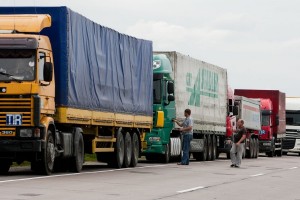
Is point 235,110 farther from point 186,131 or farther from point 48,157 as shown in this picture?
point 48,157

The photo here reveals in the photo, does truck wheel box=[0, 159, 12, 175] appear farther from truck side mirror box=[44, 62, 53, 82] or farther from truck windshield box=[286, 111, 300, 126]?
truck windshield box=[286, 111, 300, 126]

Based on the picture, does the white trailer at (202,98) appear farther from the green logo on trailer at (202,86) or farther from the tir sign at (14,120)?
the tir sign at (14,120)

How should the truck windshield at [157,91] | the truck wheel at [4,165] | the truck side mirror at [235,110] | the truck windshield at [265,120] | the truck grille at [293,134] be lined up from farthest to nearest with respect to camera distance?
the truck grille at [293,134]
the truck windshield at [265,120]
the truck side mirror at [235,110]
the truck windshield at [157,91]
the truck wheel at [4,165]

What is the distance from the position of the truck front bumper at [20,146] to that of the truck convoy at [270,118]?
34.2m

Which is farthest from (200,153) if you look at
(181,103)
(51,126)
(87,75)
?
(51,126)

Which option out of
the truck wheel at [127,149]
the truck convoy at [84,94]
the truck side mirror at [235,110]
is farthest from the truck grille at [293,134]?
the truck wheel at [127,149]

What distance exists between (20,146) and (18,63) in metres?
1.81

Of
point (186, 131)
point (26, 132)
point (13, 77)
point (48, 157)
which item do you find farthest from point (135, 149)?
point (13, 77)

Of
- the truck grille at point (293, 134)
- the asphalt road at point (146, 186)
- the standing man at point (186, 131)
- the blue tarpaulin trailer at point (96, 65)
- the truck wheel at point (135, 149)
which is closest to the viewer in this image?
the asphalt road at point (146, 186)

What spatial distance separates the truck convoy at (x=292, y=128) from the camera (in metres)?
62.9

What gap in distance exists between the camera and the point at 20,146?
23.4 metres

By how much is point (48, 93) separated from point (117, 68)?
6270mm

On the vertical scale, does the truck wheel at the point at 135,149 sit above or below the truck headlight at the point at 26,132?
below

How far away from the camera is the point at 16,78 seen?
23156mm
